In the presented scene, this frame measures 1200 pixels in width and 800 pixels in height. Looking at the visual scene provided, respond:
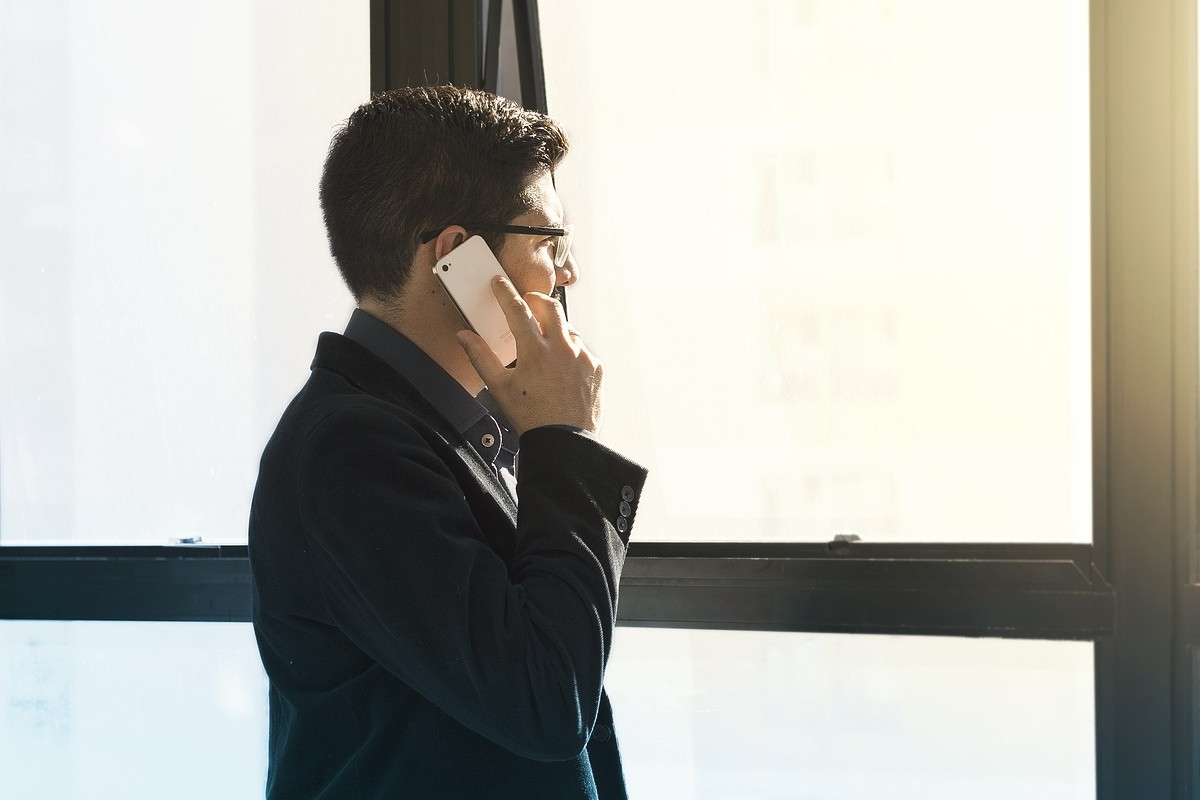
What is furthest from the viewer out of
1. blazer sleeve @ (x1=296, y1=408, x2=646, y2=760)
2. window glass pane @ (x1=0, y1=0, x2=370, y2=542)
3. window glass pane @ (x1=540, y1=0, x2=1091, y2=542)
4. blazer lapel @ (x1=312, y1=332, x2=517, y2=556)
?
window glass pane @ (x1=0, y1=0, x2=370, y2=542)

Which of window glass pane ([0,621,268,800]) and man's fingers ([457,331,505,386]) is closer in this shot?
man's fingers ([457,331,505,386])

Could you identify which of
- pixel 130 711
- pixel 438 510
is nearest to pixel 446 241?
pixel 438 510

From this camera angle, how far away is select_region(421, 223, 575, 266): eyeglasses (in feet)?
3.25

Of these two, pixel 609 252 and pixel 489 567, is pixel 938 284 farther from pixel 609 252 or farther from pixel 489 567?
pixel 489 567

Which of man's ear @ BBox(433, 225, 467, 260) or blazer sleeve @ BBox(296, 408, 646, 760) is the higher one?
man's ear @ BBox(433, 225, 467, 260)

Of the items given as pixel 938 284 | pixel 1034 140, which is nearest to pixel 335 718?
pixel 938 284

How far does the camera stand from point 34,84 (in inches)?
76.2

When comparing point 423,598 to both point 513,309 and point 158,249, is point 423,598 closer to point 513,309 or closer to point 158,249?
point 513,309

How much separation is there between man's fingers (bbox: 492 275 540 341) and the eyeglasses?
0.22 feet

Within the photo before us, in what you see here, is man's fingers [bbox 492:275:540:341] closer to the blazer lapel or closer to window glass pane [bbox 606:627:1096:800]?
the blazer lapel

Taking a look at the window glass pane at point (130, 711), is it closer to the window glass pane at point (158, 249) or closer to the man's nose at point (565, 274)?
the window glass pane at point (158, 249)

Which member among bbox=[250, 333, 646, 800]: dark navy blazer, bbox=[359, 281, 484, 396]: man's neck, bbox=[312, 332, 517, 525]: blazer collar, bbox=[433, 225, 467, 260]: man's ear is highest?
bbox=[433, 225, 467, 260]: man's ear

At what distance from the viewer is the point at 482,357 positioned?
956 mm

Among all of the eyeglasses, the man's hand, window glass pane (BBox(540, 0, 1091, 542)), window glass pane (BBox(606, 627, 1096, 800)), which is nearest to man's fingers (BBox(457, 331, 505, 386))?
the man's hand
